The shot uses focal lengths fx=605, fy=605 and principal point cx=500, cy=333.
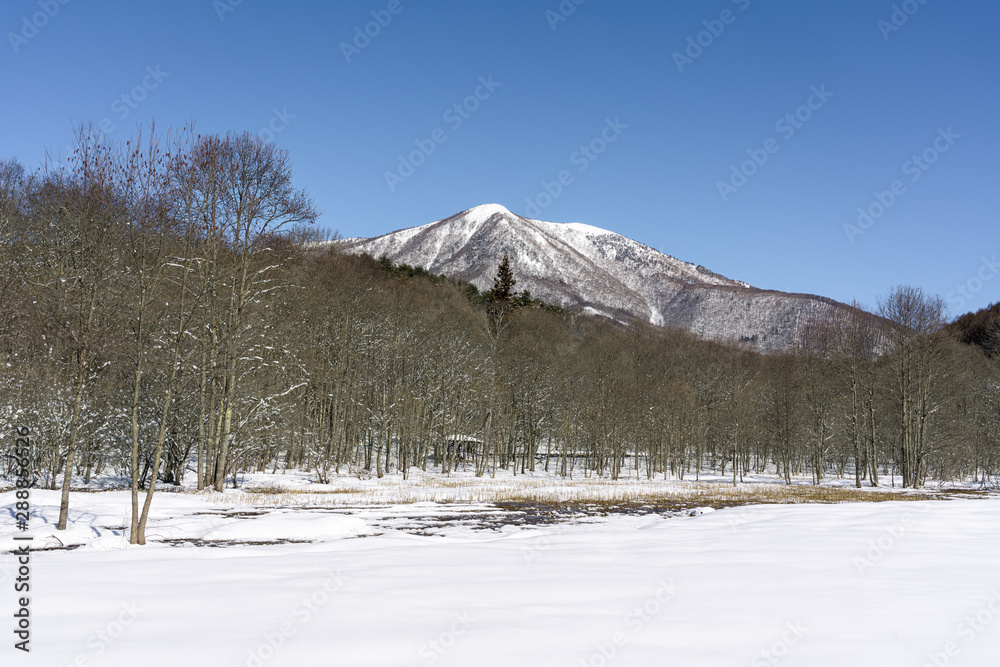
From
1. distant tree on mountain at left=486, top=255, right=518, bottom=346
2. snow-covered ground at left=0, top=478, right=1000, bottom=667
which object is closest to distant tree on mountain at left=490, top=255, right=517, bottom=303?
distant tree on mountain at left=486, top=255, right=518, bottom=346

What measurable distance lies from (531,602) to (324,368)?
32.9 m

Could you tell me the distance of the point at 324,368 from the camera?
36.6 meters

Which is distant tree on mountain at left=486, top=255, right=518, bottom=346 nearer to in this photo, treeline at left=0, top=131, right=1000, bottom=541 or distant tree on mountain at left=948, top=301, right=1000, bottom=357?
treeline at left=0, top=131, right=1000, bottom=541

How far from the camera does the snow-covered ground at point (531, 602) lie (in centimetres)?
414

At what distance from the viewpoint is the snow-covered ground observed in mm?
4141

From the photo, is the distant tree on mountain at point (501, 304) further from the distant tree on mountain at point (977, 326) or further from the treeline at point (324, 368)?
the distant tree on mountain at point (977, 326)

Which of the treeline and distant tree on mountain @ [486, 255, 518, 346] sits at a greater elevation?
distant tree on mountain @ [486, 255, 518, 346]

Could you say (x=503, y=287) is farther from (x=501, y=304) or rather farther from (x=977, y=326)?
(x=977, y=326)

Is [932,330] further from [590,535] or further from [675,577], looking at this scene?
[675,577]

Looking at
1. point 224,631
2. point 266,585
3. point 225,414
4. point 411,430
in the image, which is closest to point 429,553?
point 266,585

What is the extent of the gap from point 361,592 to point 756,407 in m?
63.4

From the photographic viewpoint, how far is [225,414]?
2355 cm

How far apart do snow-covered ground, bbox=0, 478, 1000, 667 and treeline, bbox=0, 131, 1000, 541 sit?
5652 millimetres

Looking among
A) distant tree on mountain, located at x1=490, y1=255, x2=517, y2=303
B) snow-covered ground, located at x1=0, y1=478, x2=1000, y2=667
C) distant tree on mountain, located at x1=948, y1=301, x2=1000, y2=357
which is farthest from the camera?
distant tree on mountain, located at x1=490, y1=255, x2=517, y2=303
